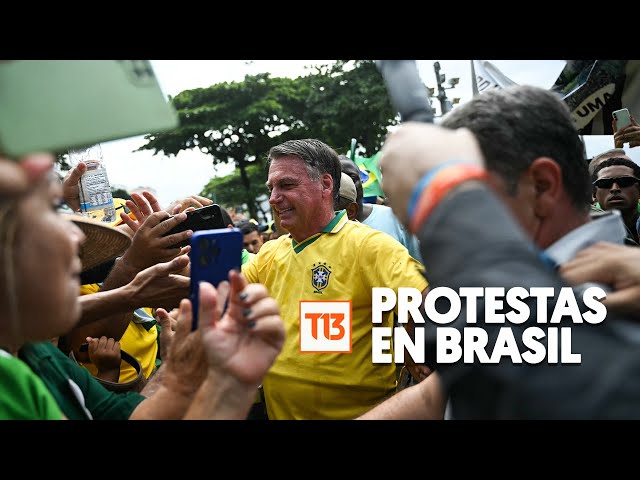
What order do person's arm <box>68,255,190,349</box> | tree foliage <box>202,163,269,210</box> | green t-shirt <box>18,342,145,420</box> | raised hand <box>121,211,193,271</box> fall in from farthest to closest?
tree foliage <box>202,163,269,210</box> < raised hand <box>121,211,193,271</box> < person's arm <box>68,255,190,349</box> < green t-shirt <box>18,342,145,420</box>

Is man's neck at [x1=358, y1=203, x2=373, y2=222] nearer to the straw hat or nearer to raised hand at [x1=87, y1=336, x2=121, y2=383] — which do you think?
raised hand at [x1=87, y1=336, x2=121, y2=383]

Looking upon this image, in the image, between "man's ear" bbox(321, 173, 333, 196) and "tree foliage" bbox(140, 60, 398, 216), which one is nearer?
"man's ear" bbox(321, 173, 333, 196)

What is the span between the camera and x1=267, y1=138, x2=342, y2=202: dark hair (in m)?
3.32

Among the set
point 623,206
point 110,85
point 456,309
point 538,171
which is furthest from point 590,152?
point 110,85

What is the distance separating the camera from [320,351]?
9.02ft

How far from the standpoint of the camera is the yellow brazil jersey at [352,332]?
2764 mm

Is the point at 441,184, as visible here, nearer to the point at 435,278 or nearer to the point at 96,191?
the point at 435,278

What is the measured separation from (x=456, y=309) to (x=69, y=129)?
0.73 metres

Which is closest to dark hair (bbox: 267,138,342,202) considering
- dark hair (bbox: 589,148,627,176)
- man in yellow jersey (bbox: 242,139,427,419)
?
man in yellow jersey (bbox: 242,139,427,419)

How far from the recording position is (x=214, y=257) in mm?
1392

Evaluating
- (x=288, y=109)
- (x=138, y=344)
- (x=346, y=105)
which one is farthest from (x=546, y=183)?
(x=288, y=109)

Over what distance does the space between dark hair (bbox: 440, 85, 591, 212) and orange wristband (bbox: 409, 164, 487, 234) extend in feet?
1.02

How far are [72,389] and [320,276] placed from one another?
151cm

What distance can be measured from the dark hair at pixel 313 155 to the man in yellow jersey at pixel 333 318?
0.38 metres
